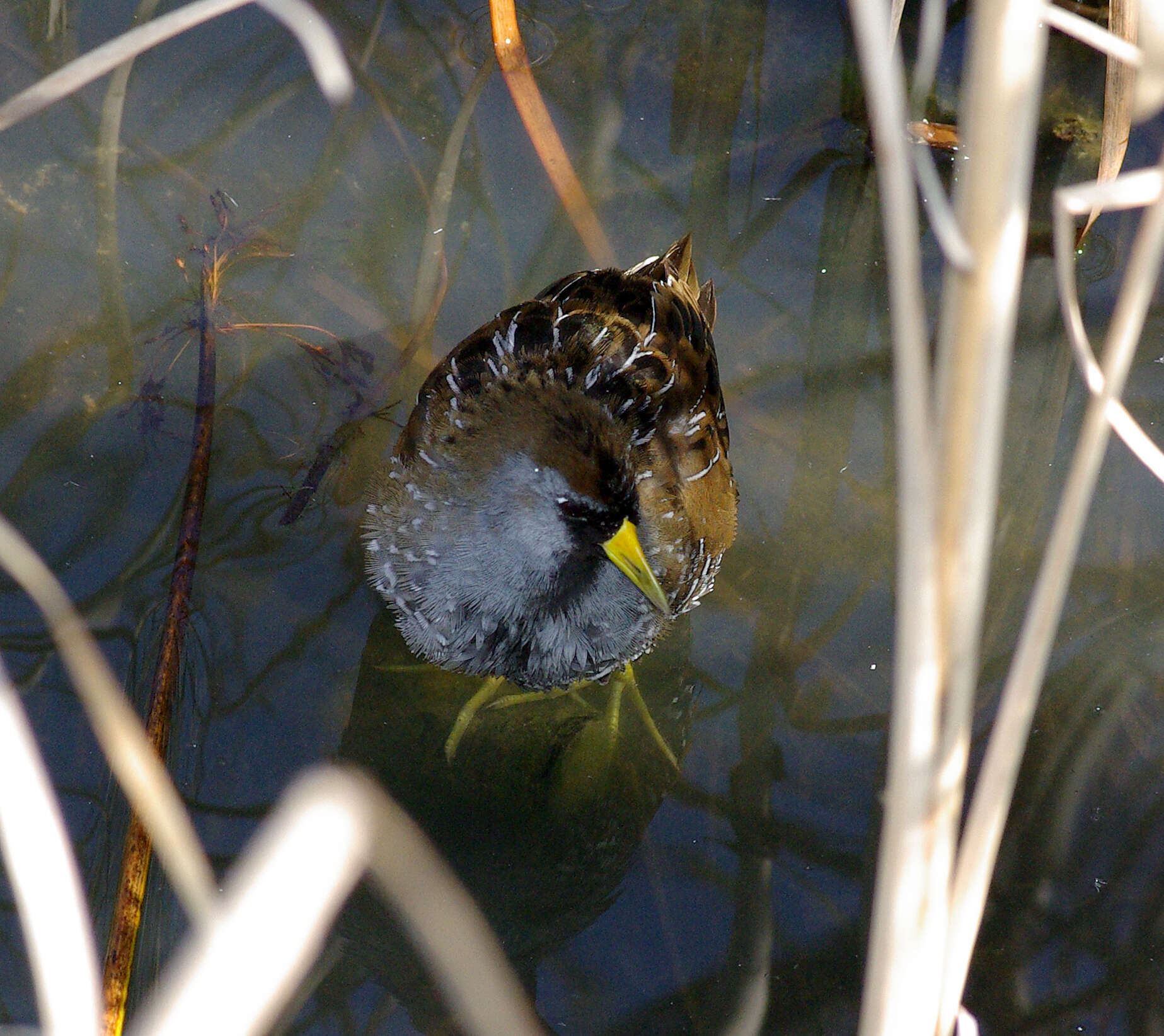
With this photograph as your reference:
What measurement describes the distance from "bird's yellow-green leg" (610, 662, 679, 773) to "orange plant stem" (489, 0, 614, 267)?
4.09ft

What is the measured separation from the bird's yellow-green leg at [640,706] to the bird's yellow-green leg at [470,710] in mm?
315

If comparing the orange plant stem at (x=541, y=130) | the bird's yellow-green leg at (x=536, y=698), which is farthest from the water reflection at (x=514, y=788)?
the orange plant stem at (x=541, y=130)

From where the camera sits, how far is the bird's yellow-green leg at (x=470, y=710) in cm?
277

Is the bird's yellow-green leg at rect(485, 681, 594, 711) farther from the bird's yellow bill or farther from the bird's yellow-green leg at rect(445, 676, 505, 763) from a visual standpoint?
the bird's yellow bill

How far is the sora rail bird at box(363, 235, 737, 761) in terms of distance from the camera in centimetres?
238

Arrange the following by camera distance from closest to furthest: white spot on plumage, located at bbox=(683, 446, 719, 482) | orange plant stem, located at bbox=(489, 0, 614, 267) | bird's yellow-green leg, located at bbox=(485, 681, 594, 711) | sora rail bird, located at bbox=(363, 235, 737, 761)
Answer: sora rail bird, located at bbox=(363, 235, 737, 761)
white spot on plumage, located at bbox=(683, 446, 719, 482)
bird's yellow-green leg, located at bbox=(485, 681, 594, 711)
orange plant stem, located at bbox=(489, 0, 614, 267)

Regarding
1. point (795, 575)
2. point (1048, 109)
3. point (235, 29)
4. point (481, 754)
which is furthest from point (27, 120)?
point (1048, 109)

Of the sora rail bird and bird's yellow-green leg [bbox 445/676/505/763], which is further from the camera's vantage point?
bird's yellow-green leg [bbox 445/676/505/763]

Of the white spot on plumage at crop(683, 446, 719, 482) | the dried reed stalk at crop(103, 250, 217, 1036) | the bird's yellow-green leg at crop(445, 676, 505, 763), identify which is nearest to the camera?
the dried reed stalk at crop(103, 250, 217, 1036)

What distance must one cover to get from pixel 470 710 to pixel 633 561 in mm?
743

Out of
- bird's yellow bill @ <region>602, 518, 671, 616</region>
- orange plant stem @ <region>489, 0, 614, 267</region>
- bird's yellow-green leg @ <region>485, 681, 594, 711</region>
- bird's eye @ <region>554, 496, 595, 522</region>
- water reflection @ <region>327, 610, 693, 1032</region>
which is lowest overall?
water reflection @ <region>327, 610, 693, 1032</region>

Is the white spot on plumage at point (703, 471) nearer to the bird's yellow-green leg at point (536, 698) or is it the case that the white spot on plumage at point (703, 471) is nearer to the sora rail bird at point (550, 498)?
the sora rail bird at point (550, 498)

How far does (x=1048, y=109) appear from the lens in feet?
12.1

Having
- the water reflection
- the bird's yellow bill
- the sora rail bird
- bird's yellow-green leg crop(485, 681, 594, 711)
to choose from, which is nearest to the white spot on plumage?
the sora rail bird
